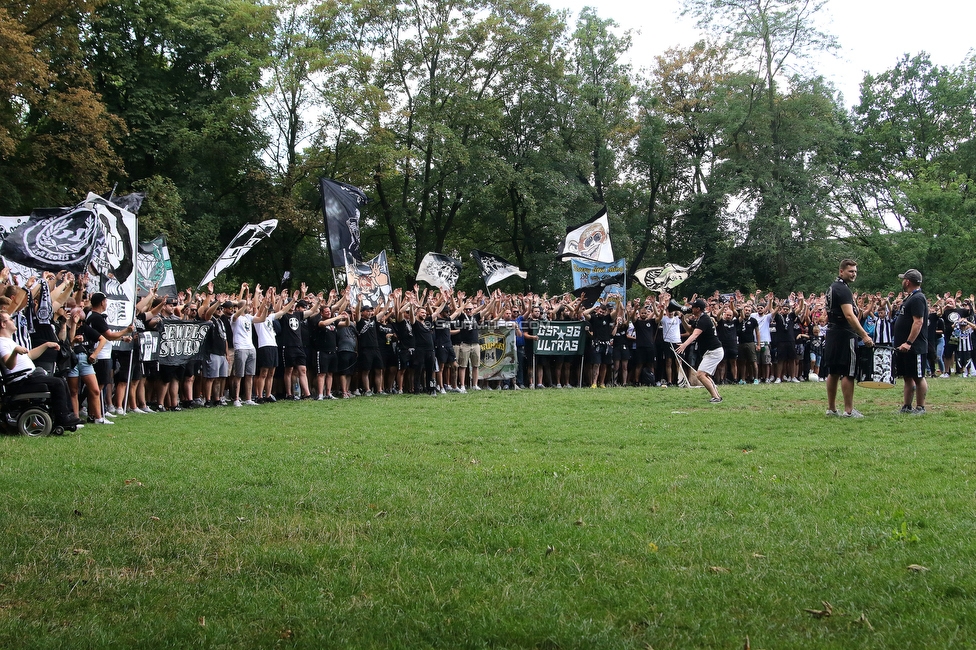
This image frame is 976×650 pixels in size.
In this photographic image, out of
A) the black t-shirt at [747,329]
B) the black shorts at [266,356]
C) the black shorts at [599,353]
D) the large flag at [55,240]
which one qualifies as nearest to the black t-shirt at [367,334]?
the black shorts at [266,356]

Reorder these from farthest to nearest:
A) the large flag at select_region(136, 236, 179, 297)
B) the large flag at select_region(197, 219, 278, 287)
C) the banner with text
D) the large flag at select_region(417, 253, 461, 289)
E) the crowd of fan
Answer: the large flag at select_region(417, 253, 461, 289)
the large flag at select_region(136, 236, 179, 297)
the large flag at select_region(197, 219, 278, 287)
the banner with text
the crowd of fan

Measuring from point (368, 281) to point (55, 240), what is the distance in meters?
8.70

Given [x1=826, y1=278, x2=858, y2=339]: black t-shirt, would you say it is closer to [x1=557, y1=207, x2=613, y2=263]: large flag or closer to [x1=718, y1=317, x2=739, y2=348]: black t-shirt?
[x1=718, y1=317, x2=739, y2=348]: black t-shirt

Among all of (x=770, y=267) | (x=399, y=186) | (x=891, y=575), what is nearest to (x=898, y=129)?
(x=770, y=267)

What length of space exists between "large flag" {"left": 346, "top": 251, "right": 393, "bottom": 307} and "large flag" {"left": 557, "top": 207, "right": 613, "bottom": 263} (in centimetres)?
545

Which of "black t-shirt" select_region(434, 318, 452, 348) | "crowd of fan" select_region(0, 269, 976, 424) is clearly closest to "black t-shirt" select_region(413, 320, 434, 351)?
"crowd of fan" select_region(0, 269, 976, 424)

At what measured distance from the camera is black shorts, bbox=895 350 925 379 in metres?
12.2

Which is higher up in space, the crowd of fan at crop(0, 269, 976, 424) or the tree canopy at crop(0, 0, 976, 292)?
the tree canopy at crop(0, 0, 976, 292)

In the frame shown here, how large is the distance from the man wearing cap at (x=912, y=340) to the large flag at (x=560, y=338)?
10280 millimetres

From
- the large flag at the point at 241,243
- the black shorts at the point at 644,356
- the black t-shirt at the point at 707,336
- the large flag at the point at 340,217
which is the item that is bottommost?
the black shorts at the point at 644,356

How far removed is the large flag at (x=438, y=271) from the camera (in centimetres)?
2434

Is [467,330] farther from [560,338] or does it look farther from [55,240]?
[55,240]

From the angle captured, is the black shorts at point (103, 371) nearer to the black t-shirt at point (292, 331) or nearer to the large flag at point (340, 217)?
the black t-shirt at point (292, 331)

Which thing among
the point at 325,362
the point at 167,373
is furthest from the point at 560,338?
the point at 167,373
